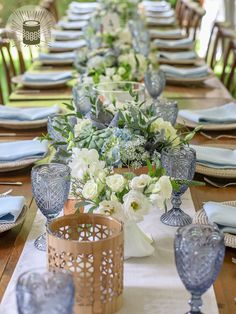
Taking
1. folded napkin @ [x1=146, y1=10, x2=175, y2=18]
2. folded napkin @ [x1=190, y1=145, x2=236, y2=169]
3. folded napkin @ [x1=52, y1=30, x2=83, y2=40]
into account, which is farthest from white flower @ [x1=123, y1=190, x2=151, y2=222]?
folded napkin @ [x1=146, y1=10, x2=175, y2=18]

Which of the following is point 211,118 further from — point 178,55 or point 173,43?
point 173,43

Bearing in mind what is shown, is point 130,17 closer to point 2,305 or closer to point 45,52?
point 45,52

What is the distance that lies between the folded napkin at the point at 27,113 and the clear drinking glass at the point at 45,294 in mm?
1734

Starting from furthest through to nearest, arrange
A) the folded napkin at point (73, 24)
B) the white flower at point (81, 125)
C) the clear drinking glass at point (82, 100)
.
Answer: the folded napkin at point (73, 24), the clear drinking glass at point (82, 100), the white flower at point (81, 125)

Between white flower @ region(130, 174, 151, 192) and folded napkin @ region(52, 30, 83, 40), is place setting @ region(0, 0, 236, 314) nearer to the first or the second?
white flower @ region(130, 174, 151, 192)

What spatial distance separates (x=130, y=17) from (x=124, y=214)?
12.1 ft

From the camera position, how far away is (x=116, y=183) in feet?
5.12

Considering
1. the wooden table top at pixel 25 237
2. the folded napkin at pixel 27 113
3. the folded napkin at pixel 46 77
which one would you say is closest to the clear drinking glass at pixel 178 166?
the wooden table top at pixel 25 237

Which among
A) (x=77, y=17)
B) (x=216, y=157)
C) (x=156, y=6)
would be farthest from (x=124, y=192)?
(x=156, y=6)

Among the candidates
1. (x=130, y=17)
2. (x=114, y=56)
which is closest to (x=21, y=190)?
(x=114, y=56)

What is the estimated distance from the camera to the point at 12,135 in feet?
8.96

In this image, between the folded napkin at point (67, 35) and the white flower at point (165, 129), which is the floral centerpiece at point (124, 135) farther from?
the folded napkin at point (67, 35)

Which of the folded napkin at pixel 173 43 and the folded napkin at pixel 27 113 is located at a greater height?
the folded napkin at pixel 27 113

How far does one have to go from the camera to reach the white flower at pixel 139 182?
156cm
